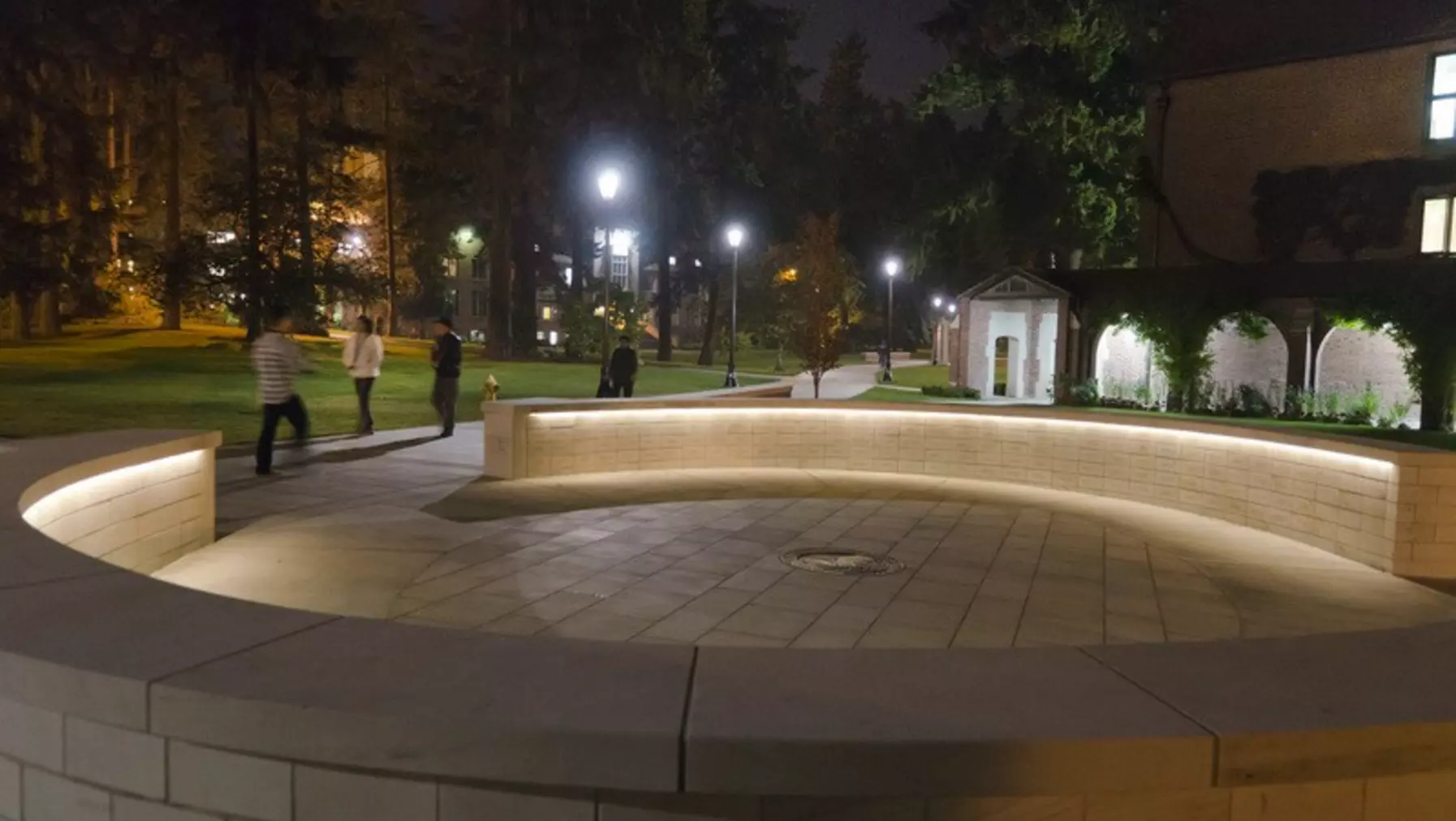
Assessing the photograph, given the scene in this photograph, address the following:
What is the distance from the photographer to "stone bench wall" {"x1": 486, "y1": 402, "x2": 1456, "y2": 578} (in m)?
9.04

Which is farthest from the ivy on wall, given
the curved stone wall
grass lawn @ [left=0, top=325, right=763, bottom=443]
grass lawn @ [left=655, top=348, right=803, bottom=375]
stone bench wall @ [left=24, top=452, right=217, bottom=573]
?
the curved stone wall

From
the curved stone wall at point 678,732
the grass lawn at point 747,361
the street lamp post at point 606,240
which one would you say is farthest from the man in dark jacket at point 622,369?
the grass lawn at point 747,361

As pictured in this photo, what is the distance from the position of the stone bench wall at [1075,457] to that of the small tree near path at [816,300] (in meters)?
13.4

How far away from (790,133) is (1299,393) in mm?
38567

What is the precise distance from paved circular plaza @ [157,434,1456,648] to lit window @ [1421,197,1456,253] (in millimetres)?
20170

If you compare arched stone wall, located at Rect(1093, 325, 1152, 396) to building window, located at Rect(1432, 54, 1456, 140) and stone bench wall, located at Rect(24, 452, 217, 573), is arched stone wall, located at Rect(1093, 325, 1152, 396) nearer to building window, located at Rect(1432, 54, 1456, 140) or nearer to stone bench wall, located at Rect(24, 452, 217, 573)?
building window, located at Rect(1432, 54, 1456, 140)

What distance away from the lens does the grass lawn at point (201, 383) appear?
20219 millimetres

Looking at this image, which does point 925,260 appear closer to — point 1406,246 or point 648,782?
point 1406,246

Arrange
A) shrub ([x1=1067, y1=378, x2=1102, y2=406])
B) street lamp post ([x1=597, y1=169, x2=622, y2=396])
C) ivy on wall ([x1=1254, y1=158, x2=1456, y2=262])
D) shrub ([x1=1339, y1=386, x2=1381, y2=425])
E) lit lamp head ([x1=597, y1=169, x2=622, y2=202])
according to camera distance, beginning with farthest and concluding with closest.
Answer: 1. shrub ([x1=1067, y1=378, x2=1102, y2=406])
2. ivy on wall ([x1=1254, y1=158, x2=1456, y2=262])
3. shrub ([x1=1339, y1=386, x2=1381, y2=425])
4. street lamp post ([x1=597, y1=169, x2=622, y2=396])
5. lit lamp head ([x1=597, y1=169, x2=622, y2=202])

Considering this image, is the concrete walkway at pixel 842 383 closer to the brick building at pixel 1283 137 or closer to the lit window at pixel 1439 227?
the brick building at pixel 1283 137

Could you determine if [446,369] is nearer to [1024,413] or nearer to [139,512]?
[1024,413]

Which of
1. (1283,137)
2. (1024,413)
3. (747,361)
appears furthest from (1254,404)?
(747,361)

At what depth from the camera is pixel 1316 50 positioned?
28.4m

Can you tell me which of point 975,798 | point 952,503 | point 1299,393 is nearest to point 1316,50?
point 1299,393
